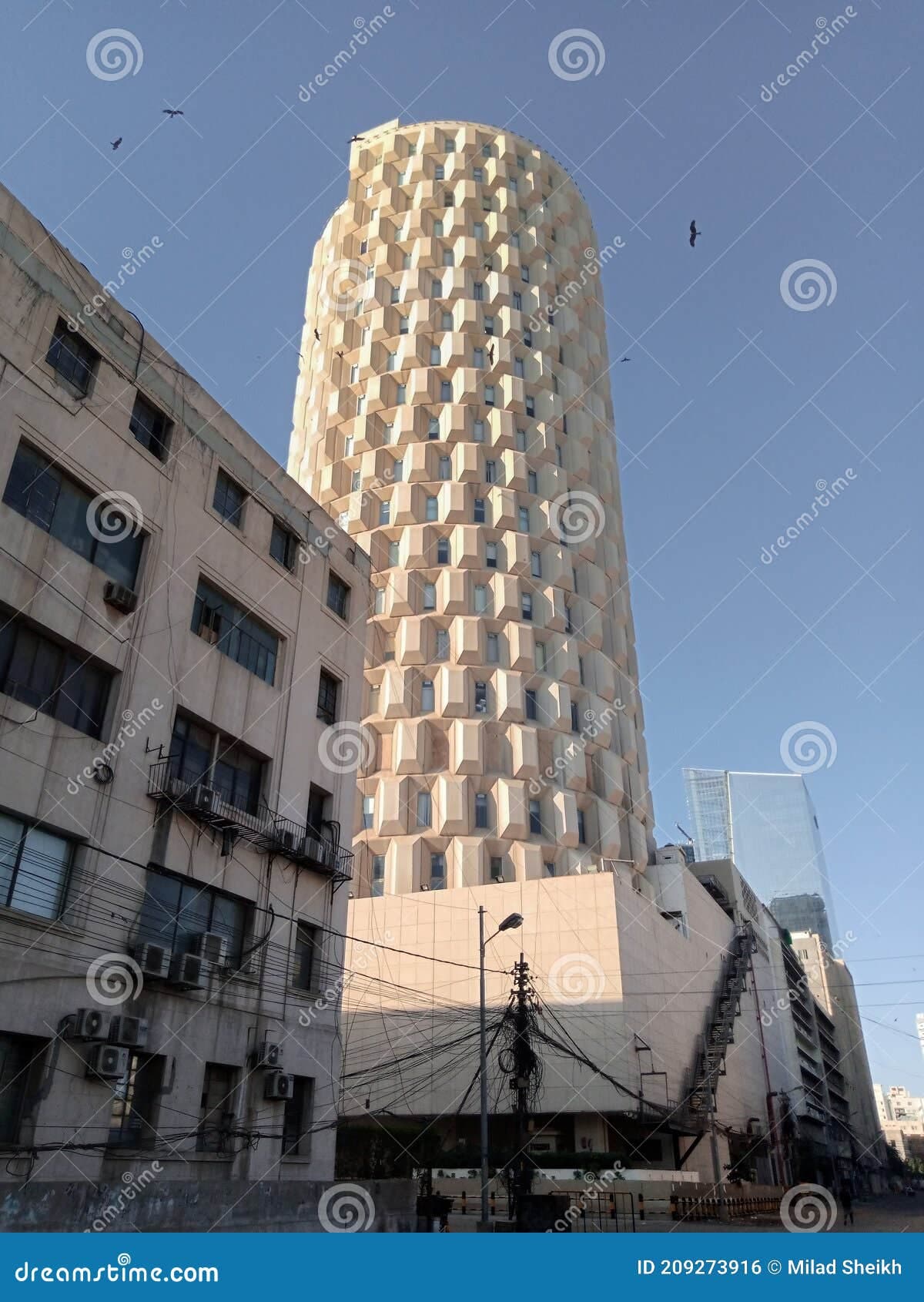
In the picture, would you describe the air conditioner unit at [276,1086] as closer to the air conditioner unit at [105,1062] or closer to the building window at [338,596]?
the air conditioner unit at [105,1062]

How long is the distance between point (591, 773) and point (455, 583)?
49.6ft

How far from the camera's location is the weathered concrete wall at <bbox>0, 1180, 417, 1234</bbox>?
12.4 meters

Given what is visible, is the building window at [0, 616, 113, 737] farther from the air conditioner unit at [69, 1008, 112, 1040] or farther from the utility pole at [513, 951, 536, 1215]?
the utility pole at [513, 951, 536, 1215]

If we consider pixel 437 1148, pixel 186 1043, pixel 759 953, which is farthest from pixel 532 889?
pixel 759 953

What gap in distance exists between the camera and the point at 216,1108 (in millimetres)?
21047

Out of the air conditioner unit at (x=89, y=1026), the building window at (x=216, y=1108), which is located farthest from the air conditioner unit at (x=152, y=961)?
the building window at (x=216, y=1108)

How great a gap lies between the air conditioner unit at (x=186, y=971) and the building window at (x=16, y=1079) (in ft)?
10.2

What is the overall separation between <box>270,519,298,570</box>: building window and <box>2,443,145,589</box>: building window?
5.64 metres

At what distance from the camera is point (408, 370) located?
230 feet

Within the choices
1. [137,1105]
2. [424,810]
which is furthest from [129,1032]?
[424,810]

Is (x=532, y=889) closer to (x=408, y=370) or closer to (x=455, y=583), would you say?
(x=455, y=583)

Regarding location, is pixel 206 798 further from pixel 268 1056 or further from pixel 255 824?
pixel 268 1056

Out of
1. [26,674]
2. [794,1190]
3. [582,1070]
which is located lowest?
[794,1190]

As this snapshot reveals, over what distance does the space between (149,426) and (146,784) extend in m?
9.12
